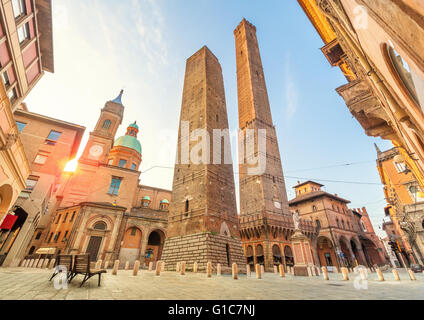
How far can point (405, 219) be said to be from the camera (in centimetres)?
2222

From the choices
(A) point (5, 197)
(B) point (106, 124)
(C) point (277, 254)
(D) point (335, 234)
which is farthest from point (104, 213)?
(D) point (335, 234)

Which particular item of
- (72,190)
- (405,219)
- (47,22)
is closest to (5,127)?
(47,22)

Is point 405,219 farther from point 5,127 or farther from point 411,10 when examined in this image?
point 5,127

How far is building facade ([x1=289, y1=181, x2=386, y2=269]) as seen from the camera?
2917 cm

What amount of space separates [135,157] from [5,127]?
89.9 feet

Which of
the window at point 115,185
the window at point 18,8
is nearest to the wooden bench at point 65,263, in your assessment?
the window at point 18,8

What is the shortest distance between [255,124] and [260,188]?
405 inches

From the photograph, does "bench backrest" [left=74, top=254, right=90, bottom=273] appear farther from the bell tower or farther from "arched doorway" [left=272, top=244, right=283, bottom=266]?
the bell tower

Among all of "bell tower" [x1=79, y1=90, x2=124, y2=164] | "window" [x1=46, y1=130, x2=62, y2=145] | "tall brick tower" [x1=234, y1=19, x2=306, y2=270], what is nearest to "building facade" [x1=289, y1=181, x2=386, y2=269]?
"tall brick tower" [x1=234, y1=19, x2=306, y2=270]

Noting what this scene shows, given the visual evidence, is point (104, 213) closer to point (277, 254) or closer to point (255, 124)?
point (277, 254)

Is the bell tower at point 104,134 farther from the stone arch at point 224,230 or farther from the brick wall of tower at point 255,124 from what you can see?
the stone arch at point 224,230

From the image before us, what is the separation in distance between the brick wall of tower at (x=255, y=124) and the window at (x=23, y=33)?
947 inches

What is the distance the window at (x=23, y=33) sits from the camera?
356 inches
